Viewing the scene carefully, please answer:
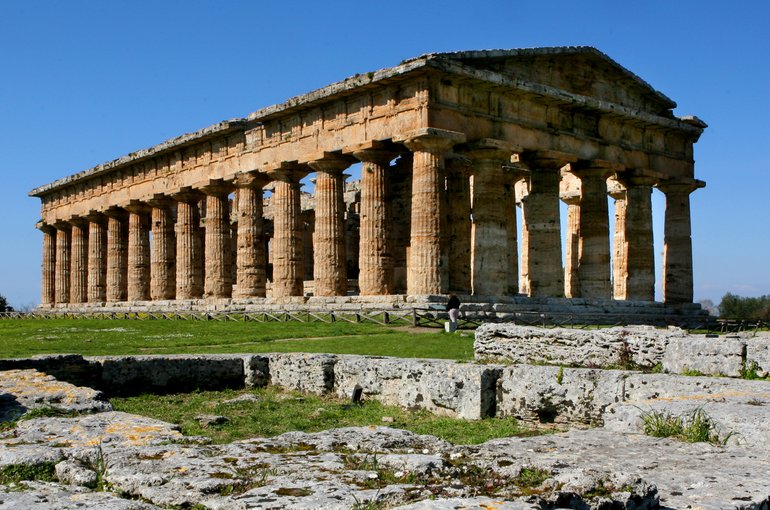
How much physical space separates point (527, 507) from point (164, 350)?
1489cm

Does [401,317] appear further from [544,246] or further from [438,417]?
[438,417]

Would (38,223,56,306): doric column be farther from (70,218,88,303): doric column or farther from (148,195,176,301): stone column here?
(148,195,176,301): stone column

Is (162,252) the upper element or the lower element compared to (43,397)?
upper

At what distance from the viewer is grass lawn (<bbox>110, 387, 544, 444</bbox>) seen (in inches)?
360

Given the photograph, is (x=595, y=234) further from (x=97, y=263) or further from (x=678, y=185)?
(x=97, y=263)

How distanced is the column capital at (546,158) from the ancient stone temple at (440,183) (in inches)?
3.0

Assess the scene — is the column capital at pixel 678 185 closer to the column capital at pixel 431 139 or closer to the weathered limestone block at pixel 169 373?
the column capital at pixel 431 139

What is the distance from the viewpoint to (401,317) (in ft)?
84.0

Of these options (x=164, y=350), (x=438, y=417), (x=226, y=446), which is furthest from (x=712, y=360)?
(x=164, y=350)

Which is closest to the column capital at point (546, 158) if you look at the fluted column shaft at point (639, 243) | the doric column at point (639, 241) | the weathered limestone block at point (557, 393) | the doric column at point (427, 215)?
the doric column at point (427, 215)

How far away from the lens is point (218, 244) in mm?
41062

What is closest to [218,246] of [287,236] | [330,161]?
[287,236]

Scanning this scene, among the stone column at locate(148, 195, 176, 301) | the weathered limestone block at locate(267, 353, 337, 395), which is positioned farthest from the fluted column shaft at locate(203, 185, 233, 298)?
the weathered limestone block at locate(267, 353, 337, 395)

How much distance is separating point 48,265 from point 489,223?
131ft
